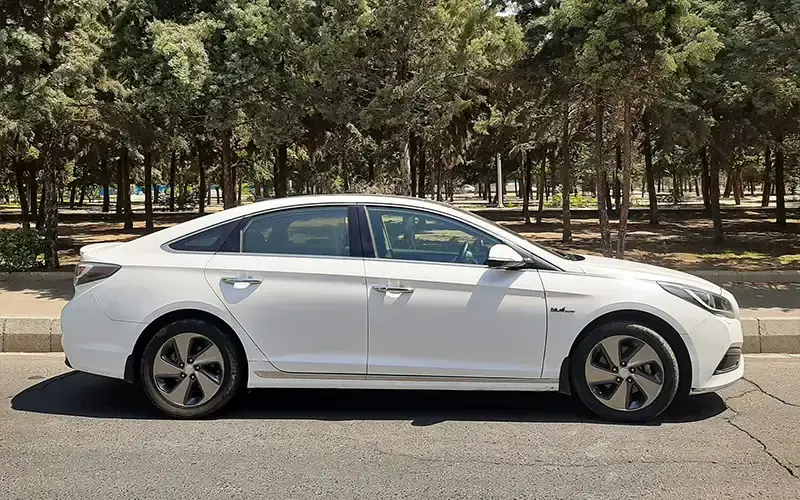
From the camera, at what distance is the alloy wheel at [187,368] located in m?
5.25

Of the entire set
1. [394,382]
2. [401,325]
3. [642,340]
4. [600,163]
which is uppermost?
[600,163]

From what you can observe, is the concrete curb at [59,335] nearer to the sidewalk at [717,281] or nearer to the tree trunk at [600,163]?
the sidewalk at [717,281]

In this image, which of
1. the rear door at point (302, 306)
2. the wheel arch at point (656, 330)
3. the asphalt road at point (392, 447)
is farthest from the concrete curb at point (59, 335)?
the rear door at point (302, 306)

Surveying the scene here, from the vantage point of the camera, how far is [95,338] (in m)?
5.33

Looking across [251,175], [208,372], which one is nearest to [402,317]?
[208,372]

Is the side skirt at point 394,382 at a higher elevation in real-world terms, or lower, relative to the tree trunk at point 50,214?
lower

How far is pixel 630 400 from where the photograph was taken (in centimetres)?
519

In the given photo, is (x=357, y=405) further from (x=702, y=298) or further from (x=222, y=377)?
(x=702, y=298)

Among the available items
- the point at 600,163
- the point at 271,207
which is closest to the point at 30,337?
the point at 271,207

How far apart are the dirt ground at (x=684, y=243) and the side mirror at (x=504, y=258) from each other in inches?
355

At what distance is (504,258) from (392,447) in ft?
5.08

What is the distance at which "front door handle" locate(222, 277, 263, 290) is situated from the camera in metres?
5.26

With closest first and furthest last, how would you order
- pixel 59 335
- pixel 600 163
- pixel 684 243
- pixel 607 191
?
pixel 59 335
pixel 600 163
pixel 684 243
pixel 607 191

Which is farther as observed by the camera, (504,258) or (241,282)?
(241,282)
